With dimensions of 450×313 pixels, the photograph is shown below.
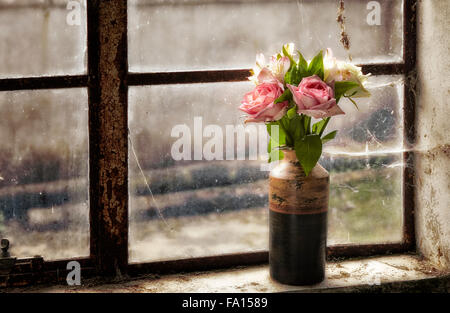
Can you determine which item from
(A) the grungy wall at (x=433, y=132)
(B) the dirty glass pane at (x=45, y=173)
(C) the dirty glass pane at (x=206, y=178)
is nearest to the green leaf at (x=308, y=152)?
(C) the dirty glass pane at (x=206, y=178)

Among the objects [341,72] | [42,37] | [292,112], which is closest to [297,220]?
[292,112]

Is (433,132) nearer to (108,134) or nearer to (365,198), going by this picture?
(365,198)

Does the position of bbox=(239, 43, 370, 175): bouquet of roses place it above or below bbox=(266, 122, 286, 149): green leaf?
above

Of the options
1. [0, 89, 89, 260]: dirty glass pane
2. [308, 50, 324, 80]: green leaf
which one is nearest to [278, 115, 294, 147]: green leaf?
[308, 50, 324, 80]: green leaf

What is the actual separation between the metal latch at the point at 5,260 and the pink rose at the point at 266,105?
808 mm

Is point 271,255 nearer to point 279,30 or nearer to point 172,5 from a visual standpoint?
point 279,30

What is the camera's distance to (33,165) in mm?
1378

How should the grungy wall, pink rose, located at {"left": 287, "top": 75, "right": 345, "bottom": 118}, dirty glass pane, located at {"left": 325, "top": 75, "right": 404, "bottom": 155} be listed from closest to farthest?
pink rose, located at {"left": 287, "top": 75, "right": 345, "bottom": 118}
the grungy wall
dirty glass pane, located at {"left": 325, "top": 75, "right": 404, "bottom": 155}

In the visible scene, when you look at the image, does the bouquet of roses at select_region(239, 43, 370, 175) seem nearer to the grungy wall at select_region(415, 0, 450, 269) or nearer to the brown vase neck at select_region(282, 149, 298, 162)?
the brown vase neck at select_region(282, 149, 298, 162)

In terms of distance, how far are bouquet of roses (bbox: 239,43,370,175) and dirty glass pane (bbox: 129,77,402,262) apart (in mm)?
211

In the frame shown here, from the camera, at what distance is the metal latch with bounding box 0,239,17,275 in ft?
4.28

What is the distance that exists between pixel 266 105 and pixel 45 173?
716 mm

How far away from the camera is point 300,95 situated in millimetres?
1190
